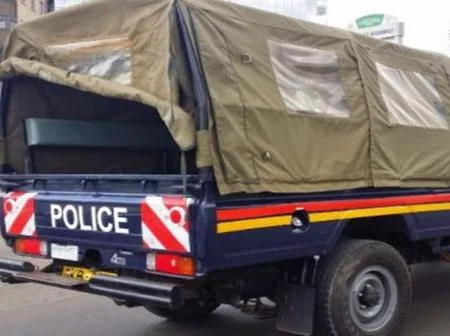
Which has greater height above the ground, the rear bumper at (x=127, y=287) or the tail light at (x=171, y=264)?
the tail light at (x=171, y=264)

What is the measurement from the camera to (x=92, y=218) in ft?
16.8

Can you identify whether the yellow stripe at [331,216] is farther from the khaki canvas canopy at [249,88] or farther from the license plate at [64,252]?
the license plate at [64,252]

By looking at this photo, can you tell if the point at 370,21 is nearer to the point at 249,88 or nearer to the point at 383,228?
the point at 383,228

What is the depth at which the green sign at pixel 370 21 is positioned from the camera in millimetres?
31234

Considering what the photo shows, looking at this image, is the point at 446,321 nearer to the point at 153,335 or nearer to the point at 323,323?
the point at 323,323

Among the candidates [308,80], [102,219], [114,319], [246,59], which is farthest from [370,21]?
[102,219]

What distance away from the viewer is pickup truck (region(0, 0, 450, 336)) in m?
4.60

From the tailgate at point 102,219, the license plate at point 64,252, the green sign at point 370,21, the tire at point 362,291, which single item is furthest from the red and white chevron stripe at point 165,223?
the green sign at point 370,21

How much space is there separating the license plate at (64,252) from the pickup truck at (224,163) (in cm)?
2

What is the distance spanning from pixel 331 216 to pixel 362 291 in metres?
0.68

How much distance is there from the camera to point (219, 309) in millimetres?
7129

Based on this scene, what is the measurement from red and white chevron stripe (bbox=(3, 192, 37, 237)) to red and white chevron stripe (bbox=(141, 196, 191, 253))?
130 centimetres

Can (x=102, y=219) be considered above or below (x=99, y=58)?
below

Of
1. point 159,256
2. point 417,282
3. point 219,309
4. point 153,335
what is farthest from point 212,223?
point 417,282
